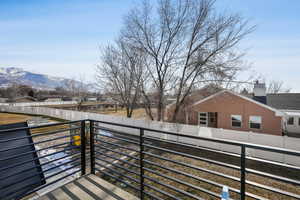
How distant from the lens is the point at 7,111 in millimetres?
23797

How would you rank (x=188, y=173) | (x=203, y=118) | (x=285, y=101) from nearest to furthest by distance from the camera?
(x=188, y=173) → (x=203, y=118) → (x=285, y=101)

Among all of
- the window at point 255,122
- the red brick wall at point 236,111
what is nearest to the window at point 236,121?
the red brick wall at point 236,111

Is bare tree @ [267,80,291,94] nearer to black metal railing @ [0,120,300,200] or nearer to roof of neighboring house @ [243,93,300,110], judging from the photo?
roof of neighboring house @ [243,93,300,110]

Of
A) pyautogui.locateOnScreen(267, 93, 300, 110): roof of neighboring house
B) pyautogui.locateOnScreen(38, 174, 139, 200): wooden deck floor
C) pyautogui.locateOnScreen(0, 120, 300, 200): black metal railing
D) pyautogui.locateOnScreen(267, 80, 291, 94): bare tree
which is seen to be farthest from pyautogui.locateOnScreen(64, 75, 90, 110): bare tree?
pyautogui.locateOnScreen(267, 80, 291, 94): bare tree

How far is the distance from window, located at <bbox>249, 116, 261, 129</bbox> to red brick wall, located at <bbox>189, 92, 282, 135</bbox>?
0.59 feet

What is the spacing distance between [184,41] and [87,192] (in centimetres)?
775

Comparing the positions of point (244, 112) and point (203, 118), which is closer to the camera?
point (244, 112)

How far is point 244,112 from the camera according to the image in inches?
411

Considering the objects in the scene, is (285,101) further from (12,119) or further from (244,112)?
(12,119)

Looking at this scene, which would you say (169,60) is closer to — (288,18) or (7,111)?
(288,18)

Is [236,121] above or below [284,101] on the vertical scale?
below

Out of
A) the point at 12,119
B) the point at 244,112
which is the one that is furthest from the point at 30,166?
the point at 12,119

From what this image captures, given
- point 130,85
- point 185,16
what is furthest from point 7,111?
point 185,16

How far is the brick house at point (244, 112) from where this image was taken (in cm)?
962
